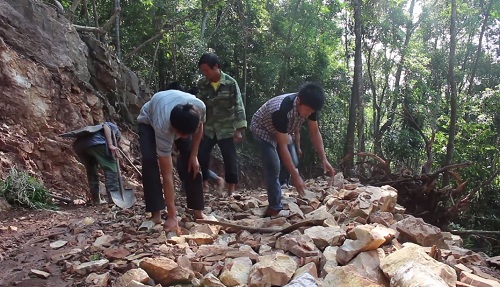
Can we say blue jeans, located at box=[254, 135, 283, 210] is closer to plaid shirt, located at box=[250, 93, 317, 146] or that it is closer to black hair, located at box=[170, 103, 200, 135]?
plaid shirt, located at box=[250, 93, 317, 146]

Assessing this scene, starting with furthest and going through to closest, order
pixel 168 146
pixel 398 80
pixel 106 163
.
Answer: pixel 398 80
pixel 106 163
pixel 168 146

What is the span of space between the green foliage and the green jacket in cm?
192

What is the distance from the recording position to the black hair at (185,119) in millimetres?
2824

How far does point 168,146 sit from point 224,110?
1.81 meters

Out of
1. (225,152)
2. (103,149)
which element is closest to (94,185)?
(103,149)

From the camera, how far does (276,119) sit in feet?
11.8

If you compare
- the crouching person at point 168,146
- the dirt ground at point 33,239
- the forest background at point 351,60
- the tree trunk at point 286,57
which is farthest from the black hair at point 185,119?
the tree trunk at point 286,57

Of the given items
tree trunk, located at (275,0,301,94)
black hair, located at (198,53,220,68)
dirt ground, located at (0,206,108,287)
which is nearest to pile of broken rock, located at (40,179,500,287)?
dirt ground, located at (0,206,108,287)

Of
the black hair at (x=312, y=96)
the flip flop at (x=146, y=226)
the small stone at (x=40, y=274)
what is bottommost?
the small stone at (x=40, y=274)

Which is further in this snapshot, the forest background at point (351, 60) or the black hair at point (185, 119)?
the forest background at point (351, 60)

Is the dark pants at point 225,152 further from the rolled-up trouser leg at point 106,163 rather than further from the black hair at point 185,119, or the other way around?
the black hair at point 185,119

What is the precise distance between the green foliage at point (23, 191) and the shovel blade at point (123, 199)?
2.46 feet

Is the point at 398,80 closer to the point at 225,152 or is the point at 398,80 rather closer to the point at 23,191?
the point at 225,152

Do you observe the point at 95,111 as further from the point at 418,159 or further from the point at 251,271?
the point at 418,159
